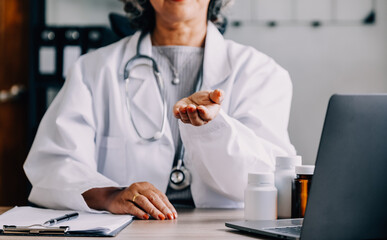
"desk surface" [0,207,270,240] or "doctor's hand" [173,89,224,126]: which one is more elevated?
"doctor's hand" [173,89,224,126]

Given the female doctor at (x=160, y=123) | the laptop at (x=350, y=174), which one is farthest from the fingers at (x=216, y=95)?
the laptop at (x=350, y=174)

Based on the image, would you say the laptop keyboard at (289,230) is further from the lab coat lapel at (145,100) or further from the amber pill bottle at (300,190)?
the lab coat lapel at (145,100)

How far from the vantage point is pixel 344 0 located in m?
2.79

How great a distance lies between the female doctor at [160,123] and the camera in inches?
49.6

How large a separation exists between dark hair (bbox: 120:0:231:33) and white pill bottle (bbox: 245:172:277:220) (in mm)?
902

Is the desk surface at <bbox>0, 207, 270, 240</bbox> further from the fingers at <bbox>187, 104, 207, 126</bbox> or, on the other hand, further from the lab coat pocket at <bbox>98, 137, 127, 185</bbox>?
the lab coat pocket at <bbox>98, 137, 127, 185</bbox>

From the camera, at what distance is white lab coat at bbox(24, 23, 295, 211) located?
50.1 inches

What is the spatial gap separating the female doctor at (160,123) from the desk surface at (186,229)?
11cm

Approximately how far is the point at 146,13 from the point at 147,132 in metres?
0.48

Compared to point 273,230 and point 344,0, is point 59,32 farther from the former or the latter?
point 273,230

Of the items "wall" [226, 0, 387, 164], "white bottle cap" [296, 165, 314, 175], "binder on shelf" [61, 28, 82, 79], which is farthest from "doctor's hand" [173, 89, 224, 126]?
"wall" [226, 0, 387, 164]

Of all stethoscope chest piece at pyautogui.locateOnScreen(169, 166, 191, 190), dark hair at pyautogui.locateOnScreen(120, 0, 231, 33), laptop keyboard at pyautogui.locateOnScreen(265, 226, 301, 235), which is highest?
dark hair at pyautogui.locateOnScreen(120, 0, 231, 33)

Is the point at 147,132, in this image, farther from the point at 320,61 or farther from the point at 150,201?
the point at 320,61

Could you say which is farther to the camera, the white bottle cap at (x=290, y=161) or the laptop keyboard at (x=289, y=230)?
the white bottle cap at (x=290, y=161)
